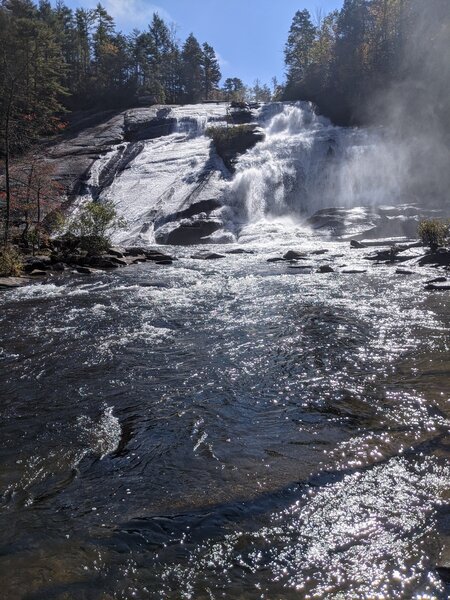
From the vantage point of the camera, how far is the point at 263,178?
3281 cm

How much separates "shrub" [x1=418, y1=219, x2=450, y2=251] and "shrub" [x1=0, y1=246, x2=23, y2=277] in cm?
1530

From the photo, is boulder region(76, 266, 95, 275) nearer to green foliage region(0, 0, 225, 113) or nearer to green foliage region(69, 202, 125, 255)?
green foliage region(69, 202, 125, 255)

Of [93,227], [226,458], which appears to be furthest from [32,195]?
[226,458]

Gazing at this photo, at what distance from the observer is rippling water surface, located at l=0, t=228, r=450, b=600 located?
116 inches

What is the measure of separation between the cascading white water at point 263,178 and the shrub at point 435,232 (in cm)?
1276

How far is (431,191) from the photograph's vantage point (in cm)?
3450

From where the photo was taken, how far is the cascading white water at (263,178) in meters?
30.6

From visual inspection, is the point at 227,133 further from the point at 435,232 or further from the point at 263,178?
the point at 435,232

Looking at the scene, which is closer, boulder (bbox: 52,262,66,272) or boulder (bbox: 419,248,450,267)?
boulder (bbox: 419,248,450,267)

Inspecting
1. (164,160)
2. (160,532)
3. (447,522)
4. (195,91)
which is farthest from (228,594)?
(195,91)

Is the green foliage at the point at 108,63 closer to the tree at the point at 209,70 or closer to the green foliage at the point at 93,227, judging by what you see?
the tree at the point at 209,70

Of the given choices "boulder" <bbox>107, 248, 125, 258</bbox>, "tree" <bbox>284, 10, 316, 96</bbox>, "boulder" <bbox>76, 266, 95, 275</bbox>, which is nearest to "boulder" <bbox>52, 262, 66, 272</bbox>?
"boulder" <bbox>76, 266, 95, 275</bbox>

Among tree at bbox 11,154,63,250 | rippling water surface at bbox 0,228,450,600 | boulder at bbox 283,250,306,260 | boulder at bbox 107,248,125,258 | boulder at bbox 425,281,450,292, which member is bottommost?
rippling water surface at bbox 0,228,450,600

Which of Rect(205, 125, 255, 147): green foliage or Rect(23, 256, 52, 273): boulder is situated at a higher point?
Rect(205, 125, 255, 147): green foliage
